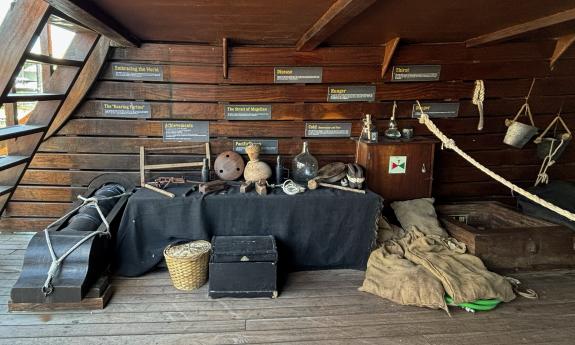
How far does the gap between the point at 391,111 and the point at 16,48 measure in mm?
2915

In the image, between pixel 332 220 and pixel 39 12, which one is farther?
pixel 332 220

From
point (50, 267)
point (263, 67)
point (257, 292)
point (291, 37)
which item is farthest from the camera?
point (263, 67)

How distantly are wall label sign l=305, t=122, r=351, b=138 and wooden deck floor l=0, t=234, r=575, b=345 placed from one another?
4.68 feet

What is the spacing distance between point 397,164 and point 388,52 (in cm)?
100

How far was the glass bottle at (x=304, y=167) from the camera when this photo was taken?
3.43 metres

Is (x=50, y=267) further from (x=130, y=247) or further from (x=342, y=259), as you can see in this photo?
(x=342, y=259)

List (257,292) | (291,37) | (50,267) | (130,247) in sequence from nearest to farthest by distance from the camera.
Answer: (50,267)
(257,292)
(130,247)
(291,37)

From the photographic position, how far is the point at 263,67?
3520 mm

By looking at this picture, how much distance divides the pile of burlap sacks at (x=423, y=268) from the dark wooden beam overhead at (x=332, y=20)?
1563mm

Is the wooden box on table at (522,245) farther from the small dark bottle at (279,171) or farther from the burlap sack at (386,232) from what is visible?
the small dark bottle at (279,171)

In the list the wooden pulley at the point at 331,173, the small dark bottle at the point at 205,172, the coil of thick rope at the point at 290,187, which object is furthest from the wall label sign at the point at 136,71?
the wooden pulley at the point at 331,173

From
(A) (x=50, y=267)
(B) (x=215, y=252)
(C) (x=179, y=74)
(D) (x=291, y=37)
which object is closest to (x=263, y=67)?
(D) (x=291, y=37)

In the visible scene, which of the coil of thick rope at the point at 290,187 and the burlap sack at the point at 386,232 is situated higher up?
the coil of thick rope at the point at 290,187

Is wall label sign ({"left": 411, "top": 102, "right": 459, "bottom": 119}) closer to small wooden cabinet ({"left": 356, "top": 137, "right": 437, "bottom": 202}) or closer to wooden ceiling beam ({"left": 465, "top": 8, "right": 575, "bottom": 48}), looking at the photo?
small wooden cabinet ({"left": 356, "top": 137, "right": 437, "bottom": 202})
